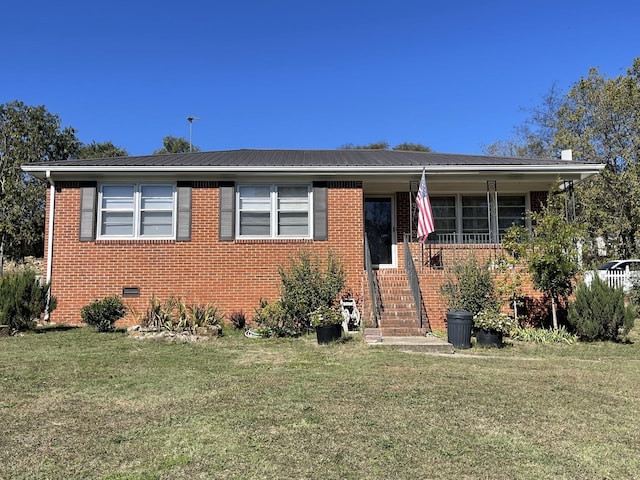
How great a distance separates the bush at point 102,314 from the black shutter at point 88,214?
67.3 inches

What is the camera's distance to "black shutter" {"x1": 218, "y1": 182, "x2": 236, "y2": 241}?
11.1 metres

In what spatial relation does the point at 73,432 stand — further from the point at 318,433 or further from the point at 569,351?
the point at 569,351

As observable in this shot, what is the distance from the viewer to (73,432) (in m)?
4.10

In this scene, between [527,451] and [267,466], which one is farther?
[527,451]

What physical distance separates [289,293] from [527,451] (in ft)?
21.0

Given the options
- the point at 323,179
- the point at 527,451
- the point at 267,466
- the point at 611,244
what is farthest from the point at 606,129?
the point at 267,466

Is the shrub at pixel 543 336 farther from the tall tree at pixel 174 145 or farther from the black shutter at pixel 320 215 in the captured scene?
the tall tree at pixel 174 145

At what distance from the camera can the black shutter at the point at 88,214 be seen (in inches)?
433

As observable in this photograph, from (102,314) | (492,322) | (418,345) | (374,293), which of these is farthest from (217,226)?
(492,322)

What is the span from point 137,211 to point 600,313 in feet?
33.7

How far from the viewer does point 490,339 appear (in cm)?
841

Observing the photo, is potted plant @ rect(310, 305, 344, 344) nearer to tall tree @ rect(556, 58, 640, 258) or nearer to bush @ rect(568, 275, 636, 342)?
bush @ rect(568, 275, 636, 342)

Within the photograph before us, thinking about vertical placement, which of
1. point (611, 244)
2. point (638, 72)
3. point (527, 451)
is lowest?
point (527, 451)

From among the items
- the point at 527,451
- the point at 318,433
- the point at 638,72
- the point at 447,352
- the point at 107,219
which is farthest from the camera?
the point at 638,72
